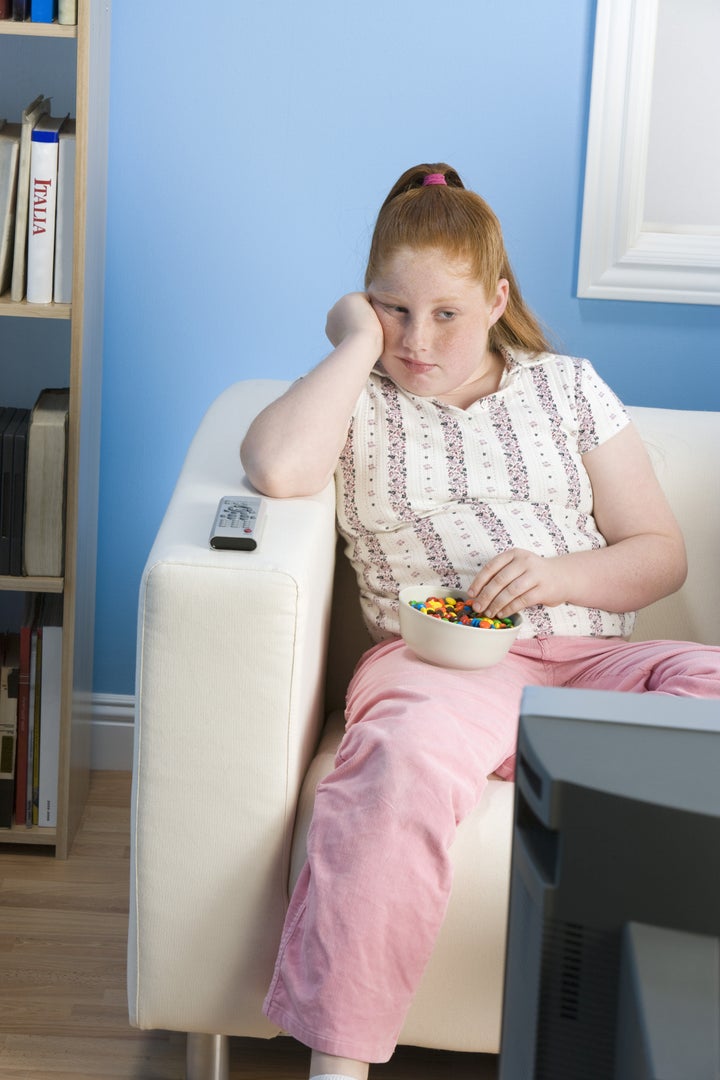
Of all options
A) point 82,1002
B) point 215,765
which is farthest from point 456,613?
point 82,1002

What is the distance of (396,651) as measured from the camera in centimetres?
146

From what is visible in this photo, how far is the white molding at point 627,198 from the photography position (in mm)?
1880

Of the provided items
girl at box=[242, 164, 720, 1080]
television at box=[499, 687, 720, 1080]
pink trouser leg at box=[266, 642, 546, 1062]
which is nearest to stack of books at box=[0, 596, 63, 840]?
girl at box=[242, 164, 720, 1080]

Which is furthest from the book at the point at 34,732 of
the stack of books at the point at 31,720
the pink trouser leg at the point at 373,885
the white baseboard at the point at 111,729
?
the pink trouser leg at the point at 373,885

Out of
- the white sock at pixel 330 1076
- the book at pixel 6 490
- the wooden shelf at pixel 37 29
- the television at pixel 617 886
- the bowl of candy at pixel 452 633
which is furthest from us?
the book at pixel 6 490

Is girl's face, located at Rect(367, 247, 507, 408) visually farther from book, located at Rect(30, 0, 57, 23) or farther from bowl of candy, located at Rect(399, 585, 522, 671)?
book, located at Rect(30, 0, 57, 23)

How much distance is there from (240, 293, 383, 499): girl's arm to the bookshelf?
44 cm

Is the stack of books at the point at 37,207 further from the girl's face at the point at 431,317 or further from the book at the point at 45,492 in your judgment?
the girl's face at the point at 431,317

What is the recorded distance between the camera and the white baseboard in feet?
7.21

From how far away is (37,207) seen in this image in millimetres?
1729

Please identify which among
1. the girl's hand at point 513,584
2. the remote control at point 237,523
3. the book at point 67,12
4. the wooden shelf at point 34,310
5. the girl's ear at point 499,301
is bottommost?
the girl's hand at point 513,584

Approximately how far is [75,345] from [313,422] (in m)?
0.48

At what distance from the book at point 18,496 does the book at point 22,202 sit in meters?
0.19

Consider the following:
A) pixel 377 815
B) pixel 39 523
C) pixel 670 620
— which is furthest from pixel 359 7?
pixel 377 815
